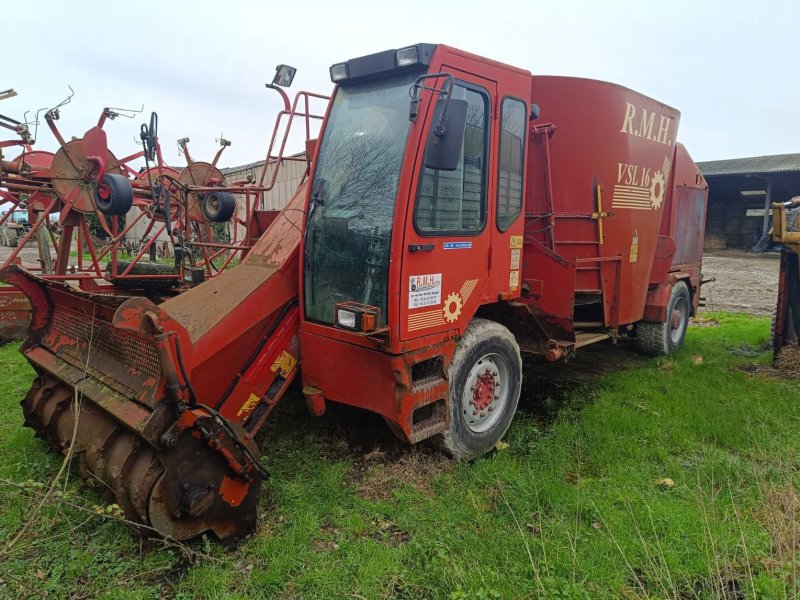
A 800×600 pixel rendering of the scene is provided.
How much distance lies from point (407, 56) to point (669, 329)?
16.5 ft

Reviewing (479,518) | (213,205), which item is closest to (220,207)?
(213,205)

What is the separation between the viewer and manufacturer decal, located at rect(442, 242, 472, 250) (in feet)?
10.7

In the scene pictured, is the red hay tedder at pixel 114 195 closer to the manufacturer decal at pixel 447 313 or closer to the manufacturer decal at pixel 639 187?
the manufacturer decal at pixel 447 313

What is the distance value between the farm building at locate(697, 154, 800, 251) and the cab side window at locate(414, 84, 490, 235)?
21.4 m

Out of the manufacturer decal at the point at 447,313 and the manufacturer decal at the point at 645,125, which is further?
the manufacturer decal at the point at 645,125

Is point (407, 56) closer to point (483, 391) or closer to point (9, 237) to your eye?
point (483, 391)

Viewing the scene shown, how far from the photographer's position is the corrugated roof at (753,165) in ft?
65.5

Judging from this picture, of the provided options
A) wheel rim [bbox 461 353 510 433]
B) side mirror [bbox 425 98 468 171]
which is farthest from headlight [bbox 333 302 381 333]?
wheel rim [bbox 461 353 510 433]

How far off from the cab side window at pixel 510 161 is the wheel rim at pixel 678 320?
12.2 ft

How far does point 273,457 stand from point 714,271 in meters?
17.1

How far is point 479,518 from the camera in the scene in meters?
2.92

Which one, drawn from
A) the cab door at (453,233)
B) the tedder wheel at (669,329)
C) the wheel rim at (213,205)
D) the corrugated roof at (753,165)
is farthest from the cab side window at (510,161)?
the corrugated roof at (753,165)

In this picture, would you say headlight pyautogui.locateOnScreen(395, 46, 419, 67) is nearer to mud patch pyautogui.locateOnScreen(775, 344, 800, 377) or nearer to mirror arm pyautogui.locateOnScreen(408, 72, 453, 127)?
mirror arm pyautogui.locateOnScreen(408, 72, 453, 127)

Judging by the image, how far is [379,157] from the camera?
10.3ft
